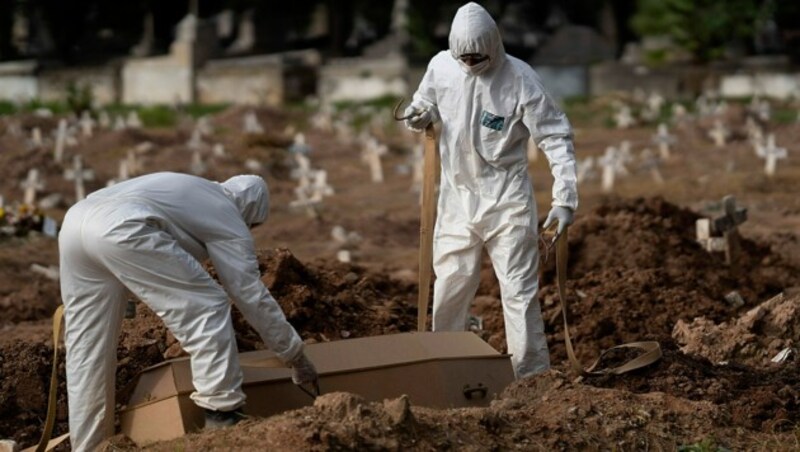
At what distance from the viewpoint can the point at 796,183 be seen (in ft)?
68.8

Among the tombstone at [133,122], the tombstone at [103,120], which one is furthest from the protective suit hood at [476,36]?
the tombstone at [103,120]

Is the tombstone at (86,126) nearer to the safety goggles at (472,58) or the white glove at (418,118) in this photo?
the white glove at (418,118)

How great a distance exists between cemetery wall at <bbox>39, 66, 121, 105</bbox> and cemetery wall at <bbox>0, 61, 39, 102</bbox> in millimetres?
180

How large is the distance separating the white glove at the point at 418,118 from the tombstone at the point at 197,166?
13482mm

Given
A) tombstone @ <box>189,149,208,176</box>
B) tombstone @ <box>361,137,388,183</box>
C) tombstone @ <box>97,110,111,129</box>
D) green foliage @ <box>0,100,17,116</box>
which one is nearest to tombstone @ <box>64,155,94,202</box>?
tombstone @ <box>189,149,208,176</box>

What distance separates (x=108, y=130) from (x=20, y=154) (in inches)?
187

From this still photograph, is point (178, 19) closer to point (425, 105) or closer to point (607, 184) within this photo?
point (607, 184)

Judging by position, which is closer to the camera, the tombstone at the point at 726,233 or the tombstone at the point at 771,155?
the tombstone at the point at 726,233

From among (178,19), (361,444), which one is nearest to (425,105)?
(361,444)

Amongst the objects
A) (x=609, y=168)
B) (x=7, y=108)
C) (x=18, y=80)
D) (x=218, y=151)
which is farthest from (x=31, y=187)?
(x=18, y=80)

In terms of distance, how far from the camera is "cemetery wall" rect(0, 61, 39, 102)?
4172 centimetres

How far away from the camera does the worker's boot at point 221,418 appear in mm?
7172

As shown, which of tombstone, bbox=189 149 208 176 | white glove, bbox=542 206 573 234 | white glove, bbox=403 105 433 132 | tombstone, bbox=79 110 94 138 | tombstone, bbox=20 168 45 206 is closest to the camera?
white glove, bbox=542 206 573 234

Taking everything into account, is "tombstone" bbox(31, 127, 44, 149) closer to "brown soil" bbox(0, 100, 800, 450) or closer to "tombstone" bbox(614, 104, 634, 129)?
"brown soil" bbox(0, 100, 800, 450)
